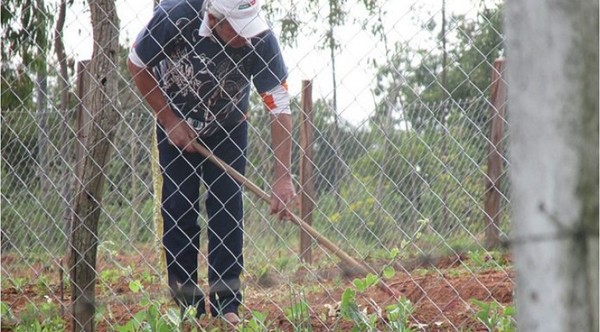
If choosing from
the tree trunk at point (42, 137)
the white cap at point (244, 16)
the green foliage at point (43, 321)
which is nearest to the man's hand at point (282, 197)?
the white cap at point (244, 16)

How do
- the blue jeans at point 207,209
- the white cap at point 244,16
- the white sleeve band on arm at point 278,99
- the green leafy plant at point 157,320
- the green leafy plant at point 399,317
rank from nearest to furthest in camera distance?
A: the green leafy plant at point 399,317
the green leafy plant at point 157,320
the white cap at point 244,16
the white sleeve band on arm at point 278,99
the blue jeans at point 207,209

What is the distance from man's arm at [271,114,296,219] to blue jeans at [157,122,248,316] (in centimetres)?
25

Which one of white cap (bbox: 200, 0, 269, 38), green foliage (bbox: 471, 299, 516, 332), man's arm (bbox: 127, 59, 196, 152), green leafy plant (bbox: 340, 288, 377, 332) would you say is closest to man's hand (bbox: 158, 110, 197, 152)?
man's arm (bbox: 127, 59, 196, 152)

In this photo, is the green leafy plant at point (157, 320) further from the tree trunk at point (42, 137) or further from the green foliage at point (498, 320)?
the tree trunk at point (42, 137)

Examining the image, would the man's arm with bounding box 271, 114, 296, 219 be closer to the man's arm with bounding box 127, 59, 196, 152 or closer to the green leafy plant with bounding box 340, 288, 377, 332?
the man's arm with bounding box 127, 59, 196, 152

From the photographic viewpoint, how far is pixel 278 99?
357cm

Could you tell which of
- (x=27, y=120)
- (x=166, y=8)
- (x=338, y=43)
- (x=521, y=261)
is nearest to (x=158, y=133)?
(x=166, y=8)

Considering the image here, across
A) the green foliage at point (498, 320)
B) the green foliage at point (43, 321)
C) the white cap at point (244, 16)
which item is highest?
the white cap at point (244, 16)

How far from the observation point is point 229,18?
347 cm

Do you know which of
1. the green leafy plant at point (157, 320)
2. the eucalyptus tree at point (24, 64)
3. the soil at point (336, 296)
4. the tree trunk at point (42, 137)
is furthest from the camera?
the tree trunk at point (42, 137)

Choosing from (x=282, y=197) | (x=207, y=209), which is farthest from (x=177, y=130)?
(x=282, y=197)

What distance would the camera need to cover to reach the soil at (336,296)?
3303 millimetres

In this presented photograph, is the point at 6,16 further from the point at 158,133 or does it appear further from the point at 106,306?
the point at 106,306

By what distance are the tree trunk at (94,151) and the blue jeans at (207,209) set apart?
45 cm
